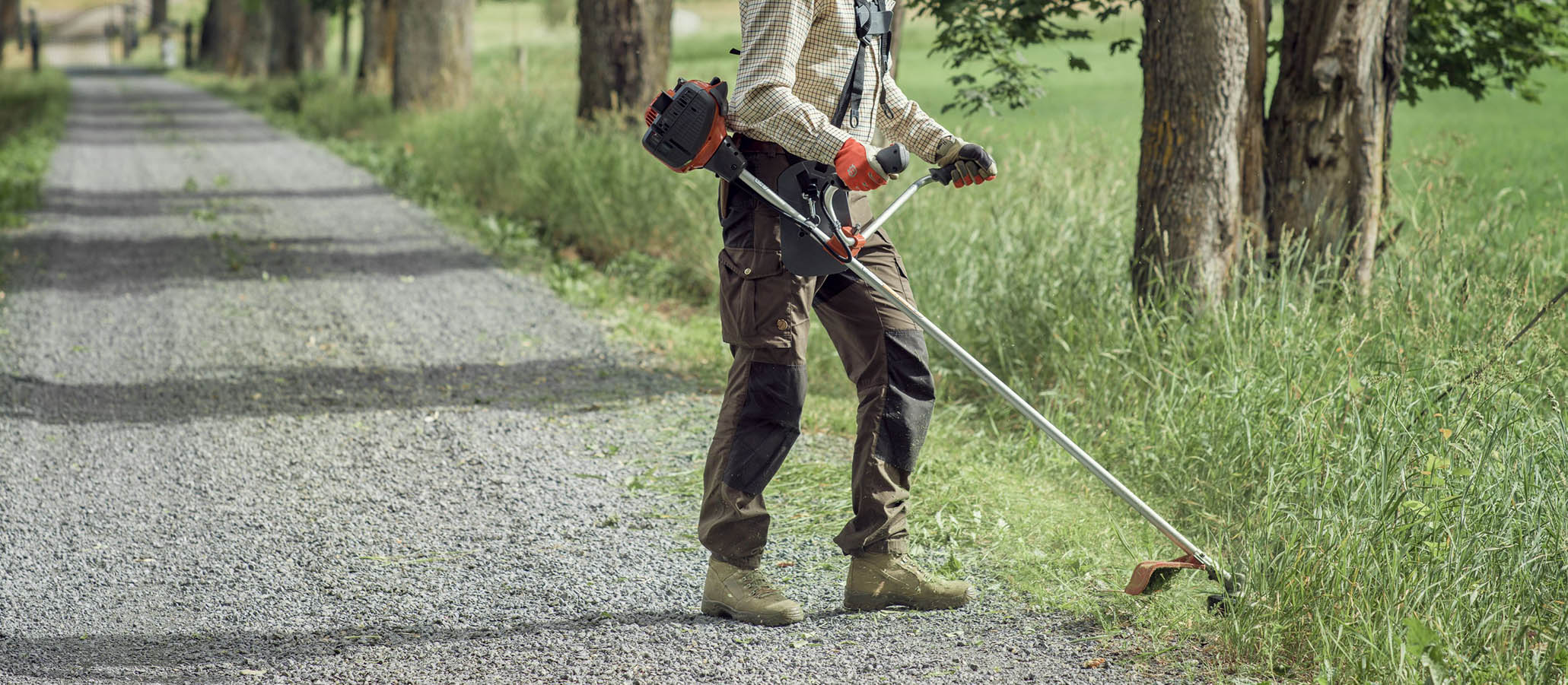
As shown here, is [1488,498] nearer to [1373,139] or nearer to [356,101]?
[1373,139]

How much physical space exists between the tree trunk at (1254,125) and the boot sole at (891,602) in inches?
97.7

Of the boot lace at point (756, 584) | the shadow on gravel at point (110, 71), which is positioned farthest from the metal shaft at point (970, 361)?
the shadow on gravel at point (110, 71)

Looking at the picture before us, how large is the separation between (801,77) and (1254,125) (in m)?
2.90

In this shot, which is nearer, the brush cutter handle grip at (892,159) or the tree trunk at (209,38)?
the brush cutter handle grip at (892,159)

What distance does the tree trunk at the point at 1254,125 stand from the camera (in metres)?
5.16

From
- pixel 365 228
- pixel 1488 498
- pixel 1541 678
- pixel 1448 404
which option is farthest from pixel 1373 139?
pixel 365 228

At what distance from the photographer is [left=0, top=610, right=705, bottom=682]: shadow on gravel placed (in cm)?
303

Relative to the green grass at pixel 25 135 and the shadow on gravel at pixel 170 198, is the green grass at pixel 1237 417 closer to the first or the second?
the shadow on gravel at pixel 170 198

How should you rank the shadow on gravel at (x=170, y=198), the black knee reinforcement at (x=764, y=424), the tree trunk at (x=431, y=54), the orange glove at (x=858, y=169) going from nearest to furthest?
the orange glove at (x=858, y=169) < the black knee reinforcement at (x=764, y=424) < the shadow on gravel at (x=170, y=198) < the tree trunk at (x=431, y=54)

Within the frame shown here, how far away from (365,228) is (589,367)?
5238 millimetres

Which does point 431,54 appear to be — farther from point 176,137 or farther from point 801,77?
point 801,77

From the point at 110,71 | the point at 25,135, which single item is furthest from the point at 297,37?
the point at 110,71

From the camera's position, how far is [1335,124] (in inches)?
208

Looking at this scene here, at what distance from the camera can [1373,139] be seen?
530 centimetres
